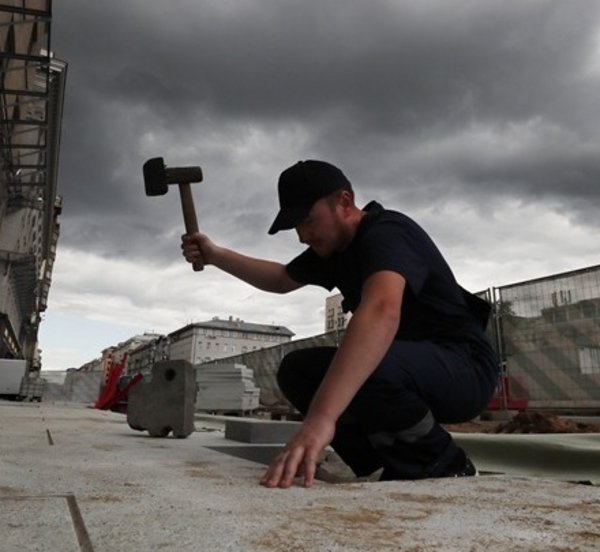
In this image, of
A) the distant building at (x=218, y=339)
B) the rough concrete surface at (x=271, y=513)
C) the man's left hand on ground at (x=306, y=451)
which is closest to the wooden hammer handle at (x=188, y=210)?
the rough concrete surface at (x=271, y=513)

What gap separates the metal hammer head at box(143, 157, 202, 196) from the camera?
3.19 metres

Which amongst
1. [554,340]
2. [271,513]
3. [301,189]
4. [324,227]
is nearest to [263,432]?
[324,227]

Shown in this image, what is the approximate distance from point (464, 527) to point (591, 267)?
25.1 feet

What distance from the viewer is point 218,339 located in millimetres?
94688

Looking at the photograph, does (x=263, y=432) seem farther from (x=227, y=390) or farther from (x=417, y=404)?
(x=227, y=390)

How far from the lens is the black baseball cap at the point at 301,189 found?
1966 mm

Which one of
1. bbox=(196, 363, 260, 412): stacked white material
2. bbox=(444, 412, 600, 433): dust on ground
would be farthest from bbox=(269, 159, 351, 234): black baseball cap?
bbox=(196, 363, 260, 412): stacked white material

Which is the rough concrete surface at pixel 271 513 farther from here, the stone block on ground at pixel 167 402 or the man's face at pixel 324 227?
the stone block on ground at pixel 167 402

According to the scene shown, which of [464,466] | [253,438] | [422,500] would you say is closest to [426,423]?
[464,466]

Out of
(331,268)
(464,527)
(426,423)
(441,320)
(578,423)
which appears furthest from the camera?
(578,423)

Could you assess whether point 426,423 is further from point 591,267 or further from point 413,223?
point 591,267

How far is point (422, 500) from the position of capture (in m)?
1.44

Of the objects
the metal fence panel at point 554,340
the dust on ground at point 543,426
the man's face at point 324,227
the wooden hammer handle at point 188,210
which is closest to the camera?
the man's face at point 324,227

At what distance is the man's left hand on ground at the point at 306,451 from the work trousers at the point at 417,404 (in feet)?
1.41
